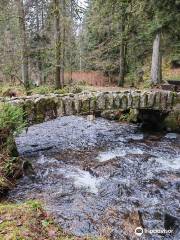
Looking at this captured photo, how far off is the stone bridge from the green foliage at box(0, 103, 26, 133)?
1085 millimetres

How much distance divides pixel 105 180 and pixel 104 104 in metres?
4.03

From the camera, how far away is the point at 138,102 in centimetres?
1173

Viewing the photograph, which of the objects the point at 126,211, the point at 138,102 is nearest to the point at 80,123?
the point at 138,102

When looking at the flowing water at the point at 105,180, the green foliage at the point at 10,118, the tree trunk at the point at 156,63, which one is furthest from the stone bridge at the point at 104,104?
the tree trunk at the point at 156,63

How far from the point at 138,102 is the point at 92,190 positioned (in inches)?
210

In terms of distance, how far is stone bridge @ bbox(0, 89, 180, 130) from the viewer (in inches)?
398

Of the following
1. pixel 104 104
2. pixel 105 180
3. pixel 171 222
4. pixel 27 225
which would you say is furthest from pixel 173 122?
pixel 27 225

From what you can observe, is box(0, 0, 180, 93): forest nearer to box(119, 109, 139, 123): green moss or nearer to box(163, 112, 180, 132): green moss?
box(163, 112, 180, 132): green moss

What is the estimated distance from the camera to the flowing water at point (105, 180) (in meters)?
5.79

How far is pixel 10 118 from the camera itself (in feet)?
27.0

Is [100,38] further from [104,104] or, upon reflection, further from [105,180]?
[105,180]

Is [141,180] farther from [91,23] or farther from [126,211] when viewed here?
[91,23]

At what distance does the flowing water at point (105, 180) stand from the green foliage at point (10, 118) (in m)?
1.20

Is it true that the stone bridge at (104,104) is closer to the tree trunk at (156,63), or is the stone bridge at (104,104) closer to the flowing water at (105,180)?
the flowing water at (105,180)
